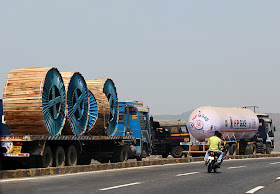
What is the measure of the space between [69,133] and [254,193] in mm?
10175

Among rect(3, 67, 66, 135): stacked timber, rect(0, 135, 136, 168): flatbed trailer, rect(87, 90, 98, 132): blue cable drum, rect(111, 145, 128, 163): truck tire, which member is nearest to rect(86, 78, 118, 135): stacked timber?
rect(87, 90, 98, 132): blue cable drum

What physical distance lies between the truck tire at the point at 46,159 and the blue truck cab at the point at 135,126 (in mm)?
8839

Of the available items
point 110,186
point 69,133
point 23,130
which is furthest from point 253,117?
point 110,186

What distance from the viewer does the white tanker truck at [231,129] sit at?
33.7m

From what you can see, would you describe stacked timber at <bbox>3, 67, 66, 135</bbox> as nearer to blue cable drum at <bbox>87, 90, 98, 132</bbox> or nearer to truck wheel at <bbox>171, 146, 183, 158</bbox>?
blue cable drum at <bbox>87, 90, 98, 132</bbox>

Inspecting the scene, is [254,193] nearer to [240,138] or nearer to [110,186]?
[110,186]

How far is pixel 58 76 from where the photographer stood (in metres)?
19.3

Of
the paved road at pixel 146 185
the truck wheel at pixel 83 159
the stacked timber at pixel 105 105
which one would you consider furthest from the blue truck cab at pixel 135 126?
the paved road at pixel 146 185

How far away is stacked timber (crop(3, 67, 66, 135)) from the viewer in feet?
58.1

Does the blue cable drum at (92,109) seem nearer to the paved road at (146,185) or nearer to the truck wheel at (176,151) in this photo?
the paved road at (146,185)

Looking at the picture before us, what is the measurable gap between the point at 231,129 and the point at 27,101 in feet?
67.7

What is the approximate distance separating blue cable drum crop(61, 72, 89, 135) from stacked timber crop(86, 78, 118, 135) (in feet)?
3.03

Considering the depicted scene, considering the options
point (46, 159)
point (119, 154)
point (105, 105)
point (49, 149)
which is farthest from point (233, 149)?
point (46, 159)

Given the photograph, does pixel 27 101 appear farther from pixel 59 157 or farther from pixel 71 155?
pixel 71 155
